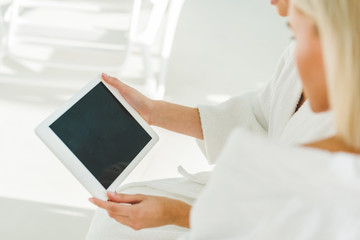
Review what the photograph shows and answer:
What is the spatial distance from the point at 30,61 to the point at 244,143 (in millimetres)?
1630

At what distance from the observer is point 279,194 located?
0.63 m

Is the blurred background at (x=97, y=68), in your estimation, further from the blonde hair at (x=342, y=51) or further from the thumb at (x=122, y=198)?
the blonde hair at (x=342, y=51)

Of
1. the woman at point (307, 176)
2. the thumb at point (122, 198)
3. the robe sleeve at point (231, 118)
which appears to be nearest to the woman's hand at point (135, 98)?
the robe sleeve at point (231, 118)

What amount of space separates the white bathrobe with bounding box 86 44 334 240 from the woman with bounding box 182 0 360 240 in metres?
0.26

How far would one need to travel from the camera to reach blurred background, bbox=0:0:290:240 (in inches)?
63.8

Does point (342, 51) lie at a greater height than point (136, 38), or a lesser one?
greater

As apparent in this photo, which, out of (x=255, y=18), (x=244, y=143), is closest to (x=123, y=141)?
(x=244, y=143)

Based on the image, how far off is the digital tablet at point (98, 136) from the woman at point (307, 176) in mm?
384

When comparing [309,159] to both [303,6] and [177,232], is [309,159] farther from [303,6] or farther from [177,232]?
[177,232]

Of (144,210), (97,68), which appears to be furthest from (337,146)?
(97,68)

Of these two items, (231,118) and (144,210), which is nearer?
(144,210)

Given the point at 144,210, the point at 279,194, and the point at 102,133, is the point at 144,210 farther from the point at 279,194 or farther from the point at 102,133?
the point at 279,194

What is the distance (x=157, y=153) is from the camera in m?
1.83

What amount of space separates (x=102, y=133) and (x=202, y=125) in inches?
10.2
